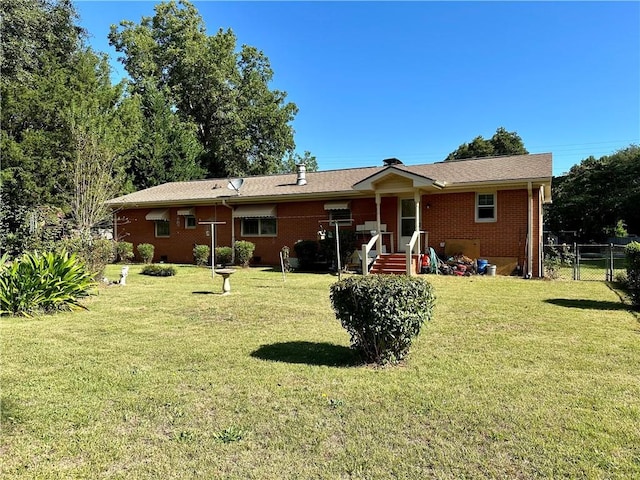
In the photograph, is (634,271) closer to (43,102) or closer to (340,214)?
(340,214)

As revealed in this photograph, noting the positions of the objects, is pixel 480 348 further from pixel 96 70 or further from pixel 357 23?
pixel 96 70

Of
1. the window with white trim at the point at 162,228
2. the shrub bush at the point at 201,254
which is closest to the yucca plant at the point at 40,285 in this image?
the shrub bush at the point at 201,254

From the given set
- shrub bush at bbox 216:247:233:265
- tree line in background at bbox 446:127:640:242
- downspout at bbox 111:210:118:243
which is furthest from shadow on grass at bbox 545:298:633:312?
tree line in background at bbox 446:127:640:242

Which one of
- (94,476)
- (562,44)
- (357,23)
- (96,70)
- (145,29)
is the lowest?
(94,476)

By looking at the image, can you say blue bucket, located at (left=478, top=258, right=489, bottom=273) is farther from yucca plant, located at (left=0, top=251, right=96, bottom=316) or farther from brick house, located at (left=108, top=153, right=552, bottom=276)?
yucca plant, located at (left=0, top=251, right=96, bottom=316)

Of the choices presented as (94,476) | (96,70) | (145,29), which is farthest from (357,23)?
(145,29)

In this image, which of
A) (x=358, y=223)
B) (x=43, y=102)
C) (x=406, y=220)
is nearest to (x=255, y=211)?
(x=358, y=223)

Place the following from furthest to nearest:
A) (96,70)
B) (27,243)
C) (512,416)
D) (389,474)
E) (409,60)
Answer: (96,70), (409,60), (27,243), (512,416), (389,474)

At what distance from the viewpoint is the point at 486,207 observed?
586 inches

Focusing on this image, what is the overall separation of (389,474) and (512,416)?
138 cm

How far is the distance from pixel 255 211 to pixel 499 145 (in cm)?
3125

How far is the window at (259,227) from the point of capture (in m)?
19.1

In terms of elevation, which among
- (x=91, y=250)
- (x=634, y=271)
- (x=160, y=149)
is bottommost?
(x=634, y=271)

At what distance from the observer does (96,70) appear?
27812 mm
